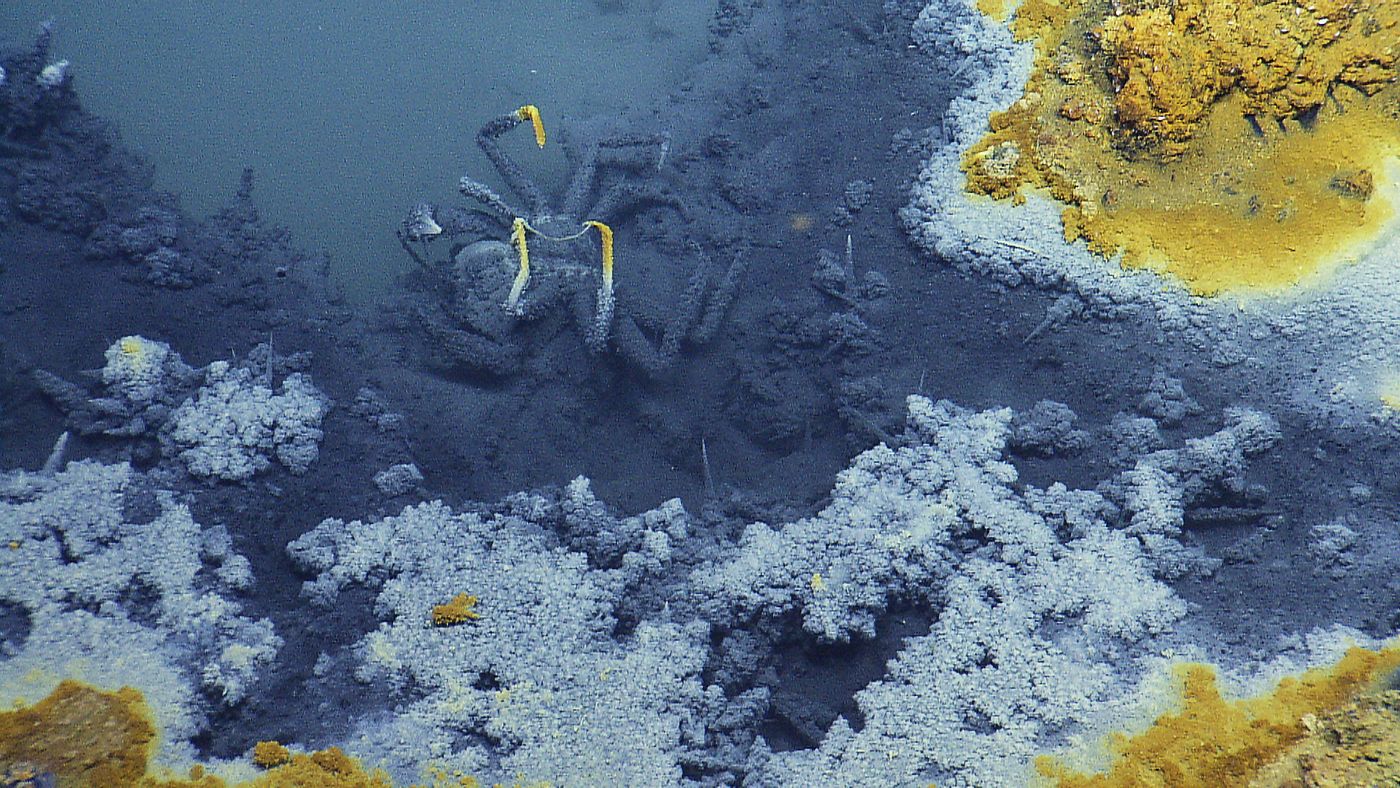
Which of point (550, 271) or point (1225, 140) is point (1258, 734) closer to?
point (1225, 140)

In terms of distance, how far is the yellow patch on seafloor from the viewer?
364 cm

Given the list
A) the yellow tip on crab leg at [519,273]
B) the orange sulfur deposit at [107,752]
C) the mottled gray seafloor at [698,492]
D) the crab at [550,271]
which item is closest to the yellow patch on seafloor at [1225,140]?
the mottled gray seafloor at [698,492]

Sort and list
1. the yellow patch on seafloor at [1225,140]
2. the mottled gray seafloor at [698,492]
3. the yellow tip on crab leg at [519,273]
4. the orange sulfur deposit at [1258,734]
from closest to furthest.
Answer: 1. the orange sulfur deposit at [1258,734]
2. the mottled gray seafloor at [698,492]
3. the yellow patch on seafloor at [1225,140]
4. the yellow tip on crab leg at [519,273]

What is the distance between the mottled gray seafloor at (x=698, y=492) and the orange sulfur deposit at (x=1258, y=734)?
8cm

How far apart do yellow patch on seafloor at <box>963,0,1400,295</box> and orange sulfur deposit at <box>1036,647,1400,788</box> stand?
1.67 meters

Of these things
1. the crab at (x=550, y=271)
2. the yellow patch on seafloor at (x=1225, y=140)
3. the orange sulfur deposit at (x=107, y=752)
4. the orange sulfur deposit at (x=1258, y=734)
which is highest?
the yellow patch on seafloor at (x=1225, y=140)

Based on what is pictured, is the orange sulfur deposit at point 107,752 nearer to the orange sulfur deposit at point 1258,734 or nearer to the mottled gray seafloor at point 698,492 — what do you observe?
the mottled gray seafloor at point 698,492

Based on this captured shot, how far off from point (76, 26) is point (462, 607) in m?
4.19

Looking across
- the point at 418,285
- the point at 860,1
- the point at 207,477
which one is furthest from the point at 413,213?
the point at 860,1

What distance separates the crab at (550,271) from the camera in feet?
12.7

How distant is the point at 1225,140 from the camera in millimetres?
3830

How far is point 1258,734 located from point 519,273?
3.11 m

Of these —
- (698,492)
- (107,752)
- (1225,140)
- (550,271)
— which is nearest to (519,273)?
(550,271)

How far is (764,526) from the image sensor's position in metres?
3.16
